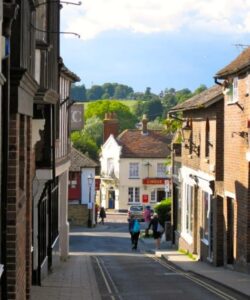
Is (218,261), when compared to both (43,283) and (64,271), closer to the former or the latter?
(64,271)

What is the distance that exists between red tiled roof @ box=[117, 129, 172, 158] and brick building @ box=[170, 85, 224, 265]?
44247 mm

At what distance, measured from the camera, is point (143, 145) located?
8362 centimetres

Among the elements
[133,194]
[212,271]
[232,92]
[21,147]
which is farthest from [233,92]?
[133,194]

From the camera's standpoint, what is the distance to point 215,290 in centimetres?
1975

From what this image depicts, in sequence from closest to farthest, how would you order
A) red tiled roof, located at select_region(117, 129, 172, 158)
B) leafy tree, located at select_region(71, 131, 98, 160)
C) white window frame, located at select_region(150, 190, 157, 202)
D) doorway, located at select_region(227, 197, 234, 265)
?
doorway, located at select_region(227, 197, 234, 265) → red tiled roof, located at select_region(117, 129, 172, 158) → white window frame, located at select_region(150, 190, 157, 202) → leafy tree, located at select_region(71, 131, 98, 160)

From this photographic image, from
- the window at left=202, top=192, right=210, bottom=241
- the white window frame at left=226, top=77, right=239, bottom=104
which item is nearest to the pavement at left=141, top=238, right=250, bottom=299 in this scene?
Answer: the window at left=202, top=192, right=210, bottom=241

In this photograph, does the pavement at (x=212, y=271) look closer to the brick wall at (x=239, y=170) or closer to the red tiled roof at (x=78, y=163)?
the brick wall at (x=239, y=170)

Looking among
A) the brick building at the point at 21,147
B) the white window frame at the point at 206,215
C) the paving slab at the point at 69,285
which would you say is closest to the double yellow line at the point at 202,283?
the white window frame at the point at 206,215

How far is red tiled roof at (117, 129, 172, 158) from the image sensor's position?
83125 mm

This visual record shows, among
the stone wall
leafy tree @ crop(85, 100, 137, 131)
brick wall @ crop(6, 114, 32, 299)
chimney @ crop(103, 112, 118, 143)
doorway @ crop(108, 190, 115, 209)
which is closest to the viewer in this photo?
brick wall @ crop(6, 114, 32, 299)

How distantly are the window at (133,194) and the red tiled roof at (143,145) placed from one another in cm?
386

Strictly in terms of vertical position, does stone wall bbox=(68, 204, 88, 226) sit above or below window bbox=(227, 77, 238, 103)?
below

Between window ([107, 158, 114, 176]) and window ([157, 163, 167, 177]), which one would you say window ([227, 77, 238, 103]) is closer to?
window ([157, 163, 167, 177])

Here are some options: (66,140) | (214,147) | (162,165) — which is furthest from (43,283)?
(162,165)
